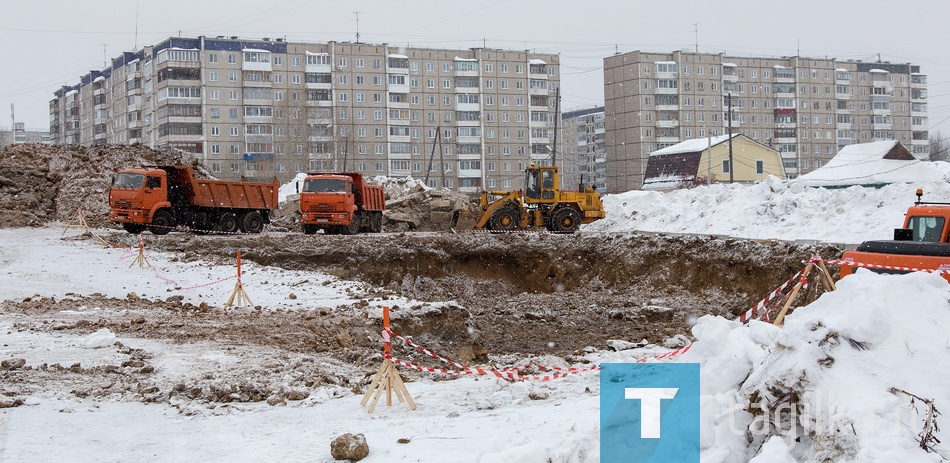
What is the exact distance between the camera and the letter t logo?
5766 mm

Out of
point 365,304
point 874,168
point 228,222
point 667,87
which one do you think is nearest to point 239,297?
point 365,304

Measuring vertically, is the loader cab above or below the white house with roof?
below

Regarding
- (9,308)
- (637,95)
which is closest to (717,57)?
(637,95)

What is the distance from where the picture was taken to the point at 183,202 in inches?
1149

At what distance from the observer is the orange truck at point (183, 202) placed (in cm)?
2753

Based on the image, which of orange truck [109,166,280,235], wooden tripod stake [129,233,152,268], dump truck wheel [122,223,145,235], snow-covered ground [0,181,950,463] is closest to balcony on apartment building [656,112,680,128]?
orange truck [109,166,280,235]

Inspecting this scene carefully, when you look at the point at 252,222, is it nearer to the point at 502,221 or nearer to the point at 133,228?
the point at 133,228

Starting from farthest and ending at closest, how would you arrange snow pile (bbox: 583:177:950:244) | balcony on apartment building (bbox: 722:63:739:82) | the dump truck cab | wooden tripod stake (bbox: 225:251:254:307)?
balcony on apartment building (bbox: 722:63:739:82) → the dump truck cab → snow pile (bbox: 583:177:950:244) → wooden tripod stake (bbox: 225:251:254:307)

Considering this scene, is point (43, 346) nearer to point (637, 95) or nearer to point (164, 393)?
point (164, 393)

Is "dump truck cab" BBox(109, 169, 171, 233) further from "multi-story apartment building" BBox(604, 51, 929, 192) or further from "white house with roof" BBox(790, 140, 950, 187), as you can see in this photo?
"multi-story apartment building" BBox(604, 51, 929, 192)

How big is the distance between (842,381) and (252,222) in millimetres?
28164

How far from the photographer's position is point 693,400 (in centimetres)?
587

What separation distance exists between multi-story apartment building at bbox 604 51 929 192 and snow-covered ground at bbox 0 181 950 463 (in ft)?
236

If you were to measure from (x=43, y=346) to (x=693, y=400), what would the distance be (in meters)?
9.32
